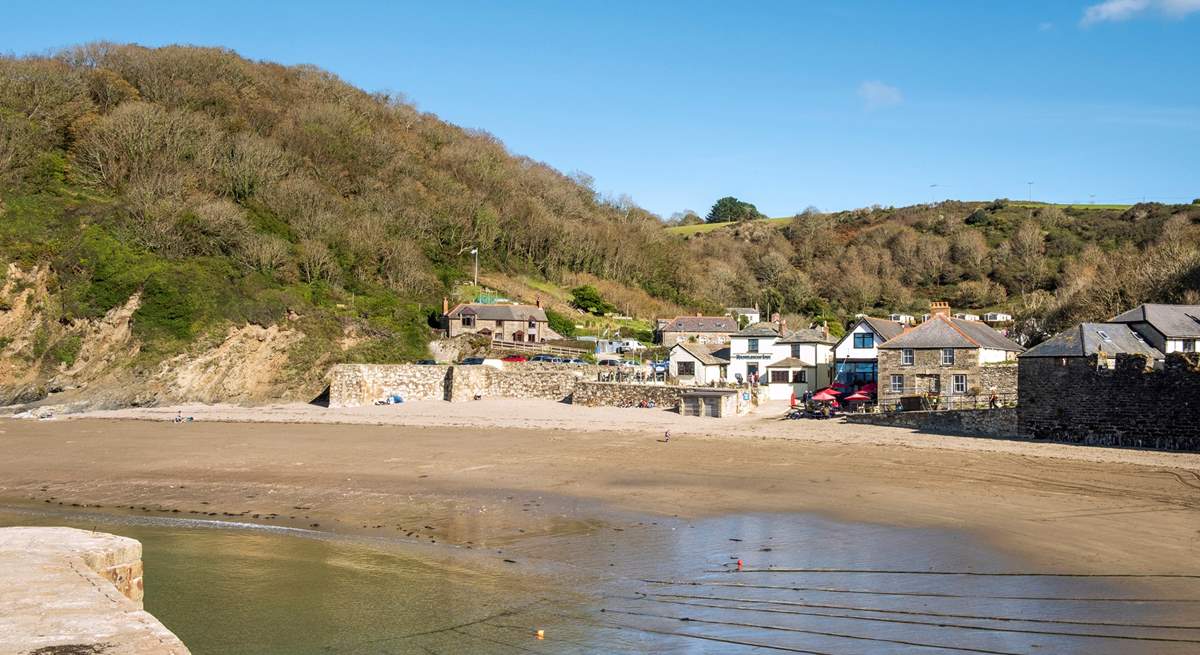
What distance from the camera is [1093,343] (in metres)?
26.7

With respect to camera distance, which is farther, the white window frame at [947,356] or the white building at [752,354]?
the white building at [752,354]

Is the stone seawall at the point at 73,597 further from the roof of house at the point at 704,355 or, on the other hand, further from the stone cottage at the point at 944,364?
the roof of house at the point at 704,355

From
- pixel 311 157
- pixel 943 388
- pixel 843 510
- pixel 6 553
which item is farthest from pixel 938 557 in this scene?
pixel 311 157

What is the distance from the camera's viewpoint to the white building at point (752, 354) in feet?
146

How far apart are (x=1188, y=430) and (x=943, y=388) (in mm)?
9893

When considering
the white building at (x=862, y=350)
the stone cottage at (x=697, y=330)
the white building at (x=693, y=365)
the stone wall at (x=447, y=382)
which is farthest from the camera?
the stone cottage at (x=697, y=330)

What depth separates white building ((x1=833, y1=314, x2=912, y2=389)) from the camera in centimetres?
4034

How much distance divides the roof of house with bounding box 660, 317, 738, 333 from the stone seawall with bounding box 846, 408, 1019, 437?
28.4 meters

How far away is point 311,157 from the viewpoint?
6756 centimetres

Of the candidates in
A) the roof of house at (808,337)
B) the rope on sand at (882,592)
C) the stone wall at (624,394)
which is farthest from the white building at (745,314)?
the rope on sand at (882,592)

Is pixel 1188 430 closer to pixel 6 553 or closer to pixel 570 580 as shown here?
pixel 570 580

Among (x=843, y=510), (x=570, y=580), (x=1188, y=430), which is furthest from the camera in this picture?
(x=1188, y=430)

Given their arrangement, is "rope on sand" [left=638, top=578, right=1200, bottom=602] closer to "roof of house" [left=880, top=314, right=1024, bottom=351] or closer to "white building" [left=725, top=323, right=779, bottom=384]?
"roof of house" [left=880, top=314, right=1024, bottom=351]

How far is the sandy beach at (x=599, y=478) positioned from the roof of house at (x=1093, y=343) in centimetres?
304
